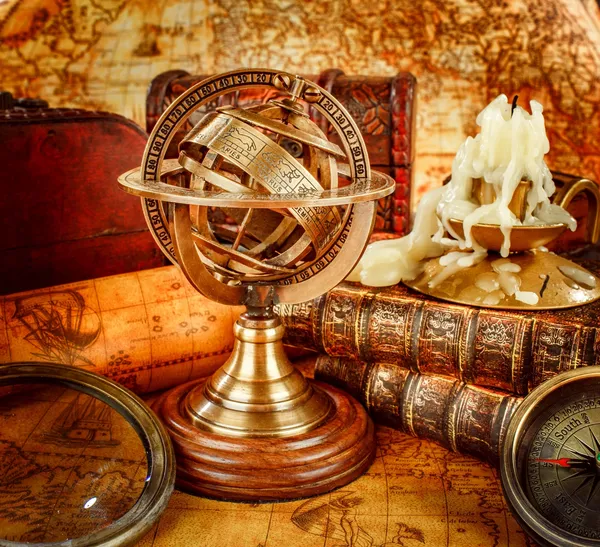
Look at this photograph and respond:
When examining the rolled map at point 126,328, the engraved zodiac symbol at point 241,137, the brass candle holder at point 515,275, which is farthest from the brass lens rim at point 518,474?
the rolled map at point 126,328

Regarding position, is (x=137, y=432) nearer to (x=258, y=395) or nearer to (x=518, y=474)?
(x=258, y=395)

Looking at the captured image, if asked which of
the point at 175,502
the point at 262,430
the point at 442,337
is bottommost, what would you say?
the point at 175,502

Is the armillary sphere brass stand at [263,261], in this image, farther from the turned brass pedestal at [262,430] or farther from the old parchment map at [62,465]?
the old parchment map at [62,465]

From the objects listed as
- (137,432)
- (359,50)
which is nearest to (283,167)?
(137,432)

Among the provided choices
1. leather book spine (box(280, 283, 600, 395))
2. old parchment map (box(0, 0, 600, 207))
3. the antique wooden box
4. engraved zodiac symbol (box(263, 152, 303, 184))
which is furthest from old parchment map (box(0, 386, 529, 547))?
old parchment map (box(0, 0, 600, 207))

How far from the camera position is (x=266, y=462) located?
175 centimetres

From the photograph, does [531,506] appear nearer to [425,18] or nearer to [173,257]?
[173,257]

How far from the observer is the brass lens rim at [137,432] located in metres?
1.52

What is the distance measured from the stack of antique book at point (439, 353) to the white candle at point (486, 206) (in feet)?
0.24

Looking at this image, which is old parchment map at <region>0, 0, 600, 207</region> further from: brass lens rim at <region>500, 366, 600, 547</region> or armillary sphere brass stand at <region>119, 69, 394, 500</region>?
brass lens rim at <region>500, 366, 600, 547</region>

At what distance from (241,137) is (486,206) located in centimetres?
64

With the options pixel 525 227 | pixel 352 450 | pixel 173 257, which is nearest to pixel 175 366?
pixel 173 257

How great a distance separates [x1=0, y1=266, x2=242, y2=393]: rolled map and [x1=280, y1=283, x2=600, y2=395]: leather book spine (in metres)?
0.28

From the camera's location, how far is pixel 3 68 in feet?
11.4
